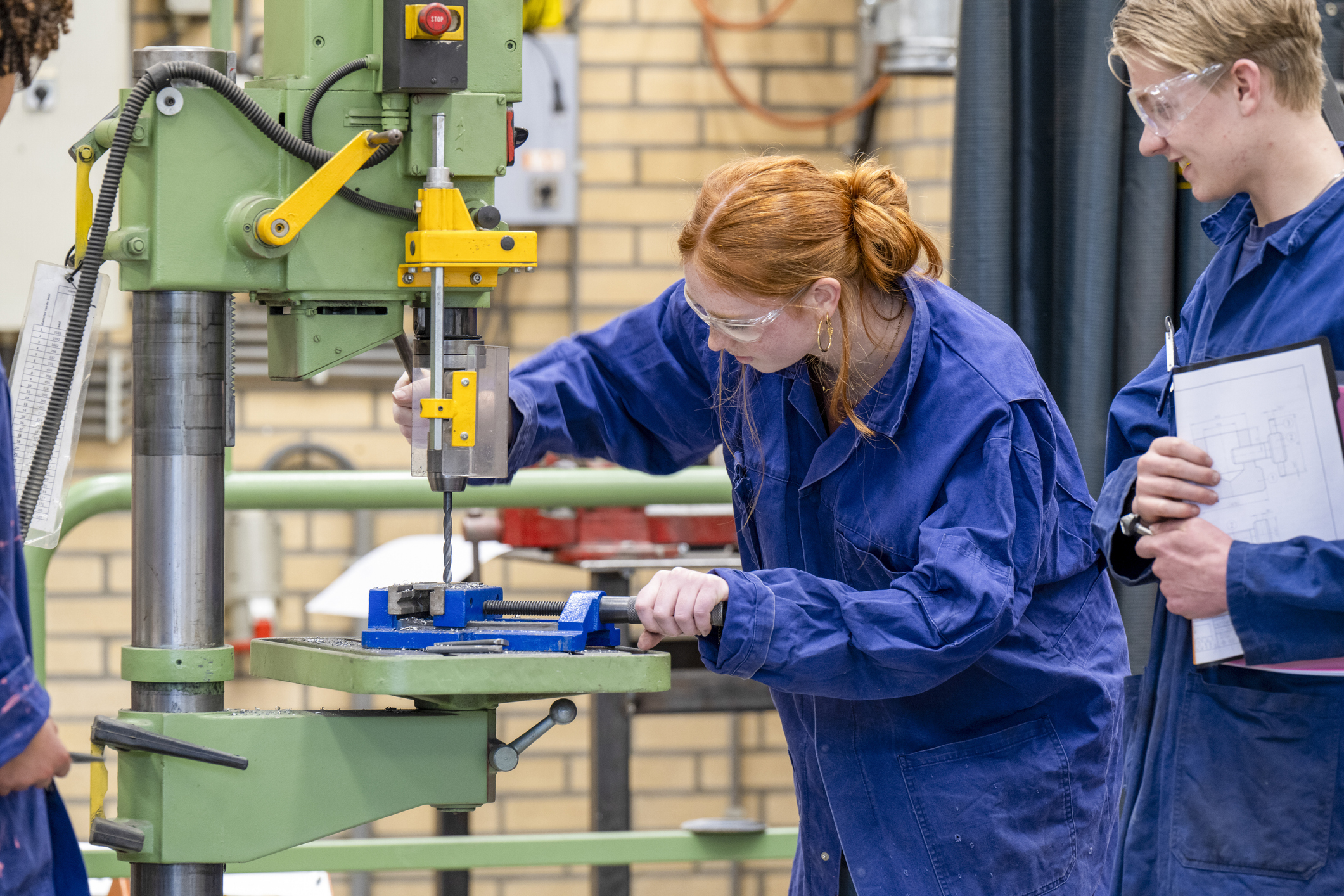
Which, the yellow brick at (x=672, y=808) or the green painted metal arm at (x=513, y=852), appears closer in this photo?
the green painted metal arm at (x=513, y=852)

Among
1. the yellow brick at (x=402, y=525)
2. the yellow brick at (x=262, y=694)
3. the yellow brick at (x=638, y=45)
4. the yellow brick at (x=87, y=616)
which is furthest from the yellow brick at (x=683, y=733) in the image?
the yellow brick at (x=638, y=45)

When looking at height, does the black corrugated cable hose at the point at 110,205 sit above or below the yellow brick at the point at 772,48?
below

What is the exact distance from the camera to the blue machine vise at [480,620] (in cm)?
140

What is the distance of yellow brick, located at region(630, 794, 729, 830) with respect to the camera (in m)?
3.77

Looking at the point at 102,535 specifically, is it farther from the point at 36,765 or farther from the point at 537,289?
the point at 36,765

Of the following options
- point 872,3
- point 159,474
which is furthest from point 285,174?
point 872,3

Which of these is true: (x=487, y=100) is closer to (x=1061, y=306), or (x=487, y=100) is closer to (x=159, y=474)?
(x=159, y=474)

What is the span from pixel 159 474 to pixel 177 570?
3.8 inches

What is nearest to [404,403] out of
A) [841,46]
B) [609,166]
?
[609,166]

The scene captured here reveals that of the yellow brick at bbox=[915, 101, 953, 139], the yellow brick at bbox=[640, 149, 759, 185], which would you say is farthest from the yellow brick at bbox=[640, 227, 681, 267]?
the yellow brick at bbox=[915, 101, 953, 139]

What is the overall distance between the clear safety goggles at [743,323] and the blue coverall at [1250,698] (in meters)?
0.36

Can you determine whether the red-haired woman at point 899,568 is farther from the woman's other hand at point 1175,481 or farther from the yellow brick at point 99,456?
the yellow brick at point 99,456

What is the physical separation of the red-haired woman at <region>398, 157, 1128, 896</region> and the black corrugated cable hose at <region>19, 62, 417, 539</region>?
0.33m

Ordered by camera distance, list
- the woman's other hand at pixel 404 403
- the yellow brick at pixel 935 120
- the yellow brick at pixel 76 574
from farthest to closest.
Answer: the yellow brick at pixel 76 574, the yellow brick at pixel 935 120, the woman's other hand at pixel 404 403
